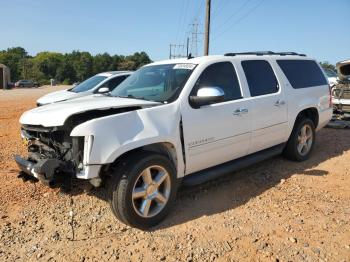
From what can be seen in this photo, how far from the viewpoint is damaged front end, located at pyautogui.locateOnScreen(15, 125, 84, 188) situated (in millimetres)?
3611

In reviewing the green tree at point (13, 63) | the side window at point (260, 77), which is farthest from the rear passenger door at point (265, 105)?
the green tree at point (13, 63)

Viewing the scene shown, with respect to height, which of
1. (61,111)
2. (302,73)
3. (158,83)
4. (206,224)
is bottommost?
(206,224)

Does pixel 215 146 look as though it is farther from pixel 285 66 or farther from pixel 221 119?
pixel 285 66

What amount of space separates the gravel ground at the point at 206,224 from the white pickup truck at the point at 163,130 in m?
0.36

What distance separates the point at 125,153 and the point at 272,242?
178 cm

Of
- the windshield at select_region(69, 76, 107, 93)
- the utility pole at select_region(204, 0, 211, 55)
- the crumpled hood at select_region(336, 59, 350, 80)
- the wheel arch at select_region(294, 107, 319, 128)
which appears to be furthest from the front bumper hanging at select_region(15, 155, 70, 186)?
the utility pole at select_region(204, 0, 211, 55)

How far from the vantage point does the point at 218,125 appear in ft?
14.6

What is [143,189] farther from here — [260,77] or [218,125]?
[260,77]

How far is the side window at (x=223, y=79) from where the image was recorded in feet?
14.8

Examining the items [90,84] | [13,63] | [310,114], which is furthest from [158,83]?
[13,63]

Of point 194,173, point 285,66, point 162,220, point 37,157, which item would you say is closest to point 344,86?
point 285,66

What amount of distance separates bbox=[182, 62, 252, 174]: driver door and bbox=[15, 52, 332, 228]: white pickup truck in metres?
0.01

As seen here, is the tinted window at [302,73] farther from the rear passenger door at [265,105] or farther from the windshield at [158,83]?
the windshield at [158,83]

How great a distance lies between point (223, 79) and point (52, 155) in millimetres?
2384
